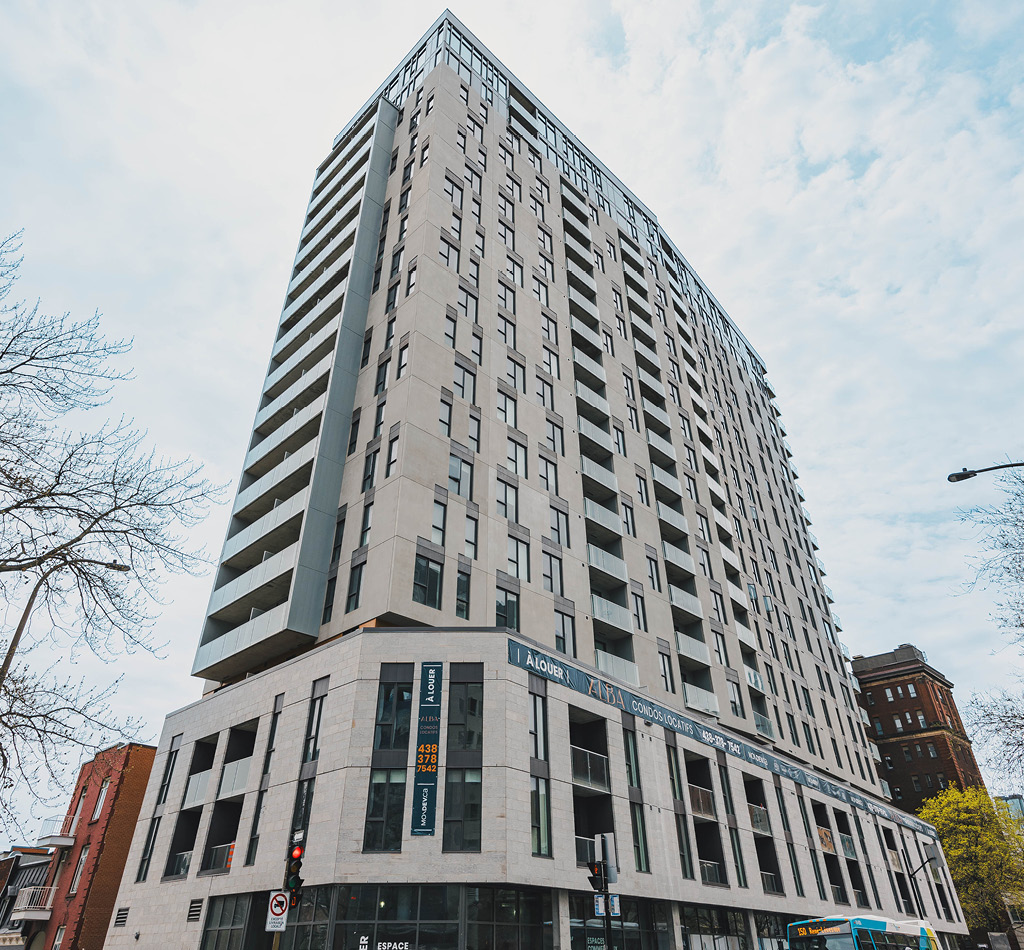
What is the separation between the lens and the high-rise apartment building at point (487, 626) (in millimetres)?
24844

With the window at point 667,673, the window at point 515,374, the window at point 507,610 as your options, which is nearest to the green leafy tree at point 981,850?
the window at point 667,673

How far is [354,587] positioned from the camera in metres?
31.1

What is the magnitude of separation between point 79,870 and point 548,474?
111ft

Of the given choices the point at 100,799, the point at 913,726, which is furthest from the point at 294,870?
the point at 913,726

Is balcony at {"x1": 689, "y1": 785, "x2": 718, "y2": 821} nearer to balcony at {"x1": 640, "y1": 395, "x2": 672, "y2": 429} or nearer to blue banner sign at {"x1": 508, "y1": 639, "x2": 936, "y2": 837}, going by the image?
blue banner sign at {"x1": 508, "y1": 639, "x2": 936, "y2": 837}

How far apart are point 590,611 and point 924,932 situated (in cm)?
1878

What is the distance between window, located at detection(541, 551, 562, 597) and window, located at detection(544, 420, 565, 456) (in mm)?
6810

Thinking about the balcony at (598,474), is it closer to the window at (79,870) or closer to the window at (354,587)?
the window at (354,587)

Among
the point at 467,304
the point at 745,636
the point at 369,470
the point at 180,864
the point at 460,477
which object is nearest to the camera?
the point at 180,864

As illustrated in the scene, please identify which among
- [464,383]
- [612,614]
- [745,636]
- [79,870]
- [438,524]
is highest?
[464,383]

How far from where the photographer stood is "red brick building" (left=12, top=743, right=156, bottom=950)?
38750 mm

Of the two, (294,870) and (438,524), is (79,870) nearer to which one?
(438,524)

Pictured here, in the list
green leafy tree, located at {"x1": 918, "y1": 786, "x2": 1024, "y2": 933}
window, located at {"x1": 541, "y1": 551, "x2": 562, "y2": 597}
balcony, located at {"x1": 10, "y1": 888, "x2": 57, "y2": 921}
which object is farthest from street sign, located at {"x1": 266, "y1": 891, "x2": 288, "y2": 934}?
green leafy tree, located at {"x1": 918, "y1": 786, "x2": 1024, "y2": 933}

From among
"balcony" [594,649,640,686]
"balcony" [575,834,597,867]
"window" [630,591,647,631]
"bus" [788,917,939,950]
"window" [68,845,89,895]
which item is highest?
"window" [630,591,647,631]
